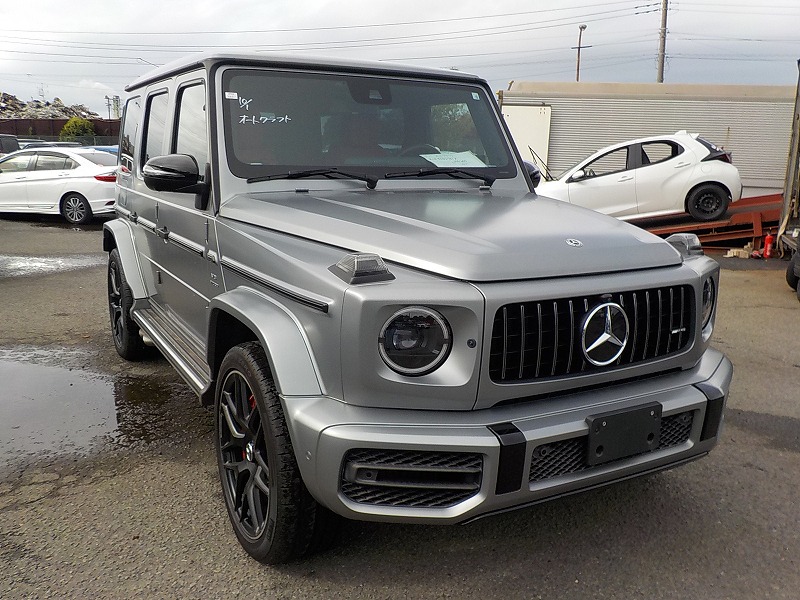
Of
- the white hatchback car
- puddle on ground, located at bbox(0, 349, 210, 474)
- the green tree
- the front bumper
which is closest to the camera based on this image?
the front bumper

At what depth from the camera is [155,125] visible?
4.32 m

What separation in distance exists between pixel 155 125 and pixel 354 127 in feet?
5.04

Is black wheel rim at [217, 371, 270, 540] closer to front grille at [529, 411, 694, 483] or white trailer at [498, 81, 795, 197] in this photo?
front grille at [529, 411, 694, 483]

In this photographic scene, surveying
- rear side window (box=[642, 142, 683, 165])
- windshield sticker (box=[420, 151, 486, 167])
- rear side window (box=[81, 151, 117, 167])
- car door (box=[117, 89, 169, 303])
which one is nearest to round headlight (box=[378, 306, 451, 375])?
windshield sticker (box=[420, 151, 486, 167])

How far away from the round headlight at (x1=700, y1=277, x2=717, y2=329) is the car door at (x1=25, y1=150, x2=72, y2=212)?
13.2 metres

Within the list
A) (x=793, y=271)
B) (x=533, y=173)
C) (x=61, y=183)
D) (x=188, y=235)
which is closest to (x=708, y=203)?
(x=793, y=271)

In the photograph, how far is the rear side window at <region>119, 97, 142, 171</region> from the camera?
4.82m

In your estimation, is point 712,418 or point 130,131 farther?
point 130,131

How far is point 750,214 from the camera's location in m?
11.2

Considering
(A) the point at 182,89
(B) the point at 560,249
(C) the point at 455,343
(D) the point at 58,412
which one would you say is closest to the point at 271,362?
(C) the point at 455,343

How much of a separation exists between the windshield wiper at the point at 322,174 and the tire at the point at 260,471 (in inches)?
36.3

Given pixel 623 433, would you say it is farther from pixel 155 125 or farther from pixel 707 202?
pixel 707 202

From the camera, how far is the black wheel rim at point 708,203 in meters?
11.6

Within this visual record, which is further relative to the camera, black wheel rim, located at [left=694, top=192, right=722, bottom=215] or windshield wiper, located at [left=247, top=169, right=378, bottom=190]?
black wheel rim, located at [left=694, top=192, right=722, bottom=215]
